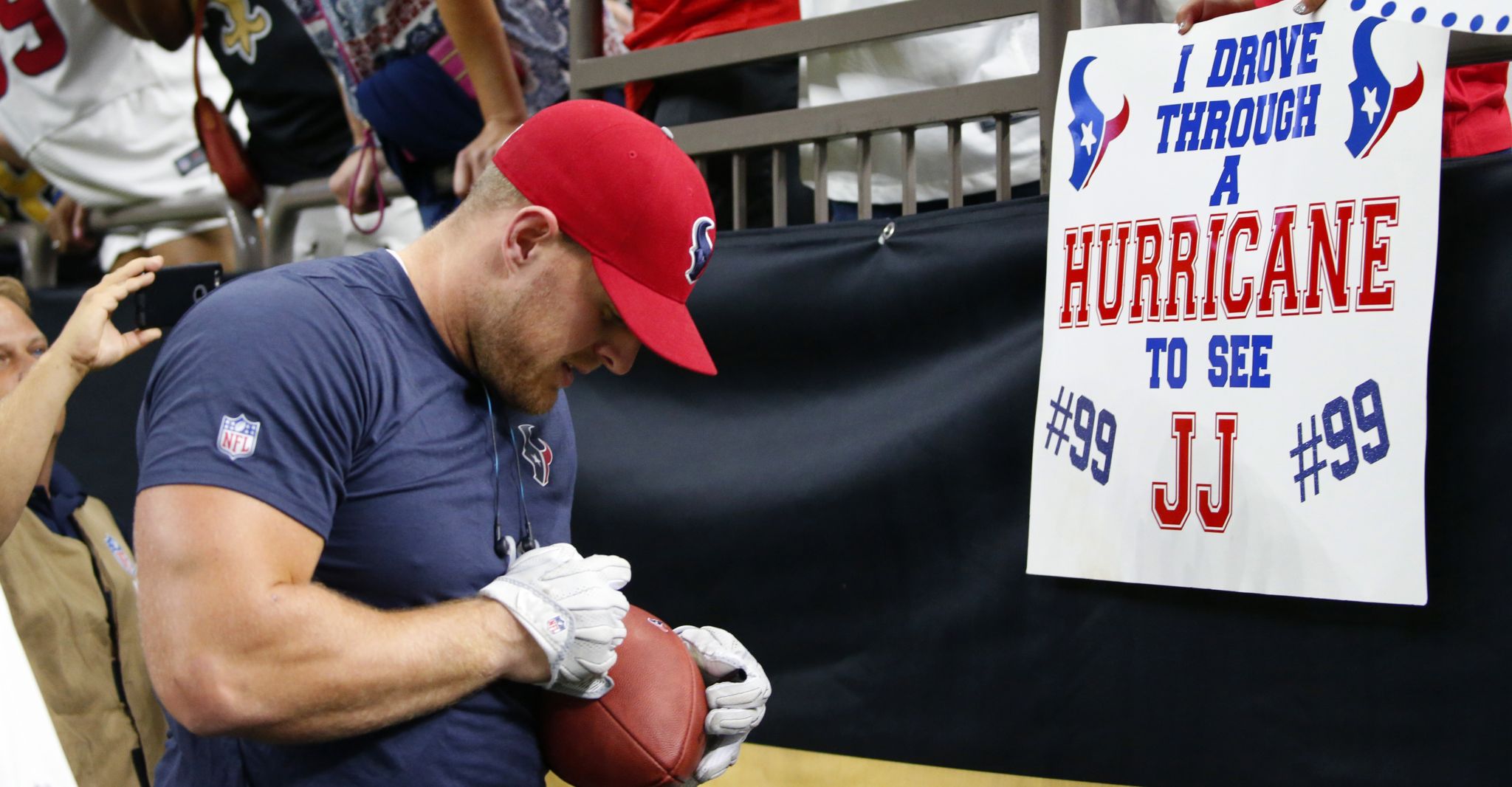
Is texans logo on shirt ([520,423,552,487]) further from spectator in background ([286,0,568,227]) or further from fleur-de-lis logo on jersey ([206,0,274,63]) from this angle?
fleur-de-lis logo on jersey ([206,0,274,63])

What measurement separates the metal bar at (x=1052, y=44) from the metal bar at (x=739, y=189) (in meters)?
0.72

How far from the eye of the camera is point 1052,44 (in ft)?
7.90

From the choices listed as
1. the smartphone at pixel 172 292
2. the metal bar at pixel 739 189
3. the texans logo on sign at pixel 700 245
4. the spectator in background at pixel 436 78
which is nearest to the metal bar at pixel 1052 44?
the metal bar at pixel 739 189

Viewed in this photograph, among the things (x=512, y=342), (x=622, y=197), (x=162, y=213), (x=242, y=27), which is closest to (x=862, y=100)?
(x=622, y=197)

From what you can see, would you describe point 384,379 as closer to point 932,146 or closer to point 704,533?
point 704,533

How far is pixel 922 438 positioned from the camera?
8.38ft

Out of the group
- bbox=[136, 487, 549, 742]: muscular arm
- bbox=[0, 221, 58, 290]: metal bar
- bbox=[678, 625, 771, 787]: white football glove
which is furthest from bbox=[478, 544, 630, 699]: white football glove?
bbox=[0, 221, 58, 290]: metal bar

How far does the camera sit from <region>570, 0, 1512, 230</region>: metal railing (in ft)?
8.00

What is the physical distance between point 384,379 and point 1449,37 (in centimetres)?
171

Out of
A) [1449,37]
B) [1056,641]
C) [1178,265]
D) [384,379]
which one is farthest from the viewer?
[1056,641]

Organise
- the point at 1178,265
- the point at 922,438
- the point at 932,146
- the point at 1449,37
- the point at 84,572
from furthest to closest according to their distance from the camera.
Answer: the point at 84,572 < the point at 932,146 < the point at 922,438 < the point at 1178,265 < the point at 1449,37

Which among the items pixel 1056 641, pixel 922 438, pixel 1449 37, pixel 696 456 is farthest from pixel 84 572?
pixel 1449 37

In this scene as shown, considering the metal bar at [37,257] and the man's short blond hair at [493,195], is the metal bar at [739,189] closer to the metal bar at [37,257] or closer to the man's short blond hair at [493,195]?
the man's short blond hair at [493,195]

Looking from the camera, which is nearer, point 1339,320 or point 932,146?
point 1339,320
